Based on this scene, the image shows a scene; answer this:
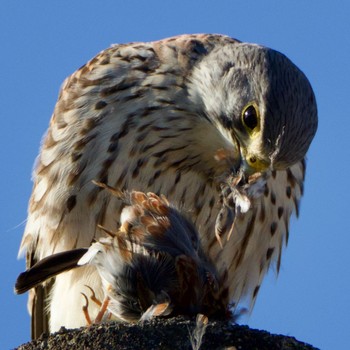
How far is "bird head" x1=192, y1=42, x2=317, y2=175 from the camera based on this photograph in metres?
7.33

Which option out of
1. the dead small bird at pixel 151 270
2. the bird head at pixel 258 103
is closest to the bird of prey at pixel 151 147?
the bird head at pixel 258 103

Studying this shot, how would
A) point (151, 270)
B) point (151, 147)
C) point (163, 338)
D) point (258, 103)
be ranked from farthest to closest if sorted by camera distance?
point (151, 147)
point (258, 103)
point (151, 270)
point (163, 338)

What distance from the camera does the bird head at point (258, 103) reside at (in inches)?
289

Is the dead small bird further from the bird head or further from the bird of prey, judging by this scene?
the bird of prey

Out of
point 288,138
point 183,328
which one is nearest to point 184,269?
point 183,328

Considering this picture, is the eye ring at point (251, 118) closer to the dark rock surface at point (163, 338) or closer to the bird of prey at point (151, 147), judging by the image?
the bird of prey at point (151, 147)

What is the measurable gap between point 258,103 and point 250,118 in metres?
0.11

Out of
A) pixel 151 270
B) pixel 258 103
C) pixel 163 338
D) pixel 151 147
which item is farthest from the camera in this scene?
pixel 151 147

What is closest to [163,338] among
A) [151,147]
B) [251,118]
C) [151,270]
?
[151,270]

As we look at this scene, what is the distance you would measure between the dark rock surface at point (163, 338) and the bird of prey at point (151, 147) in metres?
2.84

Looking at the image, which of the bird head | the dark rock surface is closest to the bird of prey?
the bird head

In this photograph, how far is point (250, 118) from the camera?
7.54 meters

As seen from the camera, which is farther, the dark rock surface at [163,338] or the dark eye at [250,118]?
the dark eye at [250,118]

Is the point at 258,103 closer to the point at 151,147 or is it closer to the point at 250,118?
the point at 250,118
